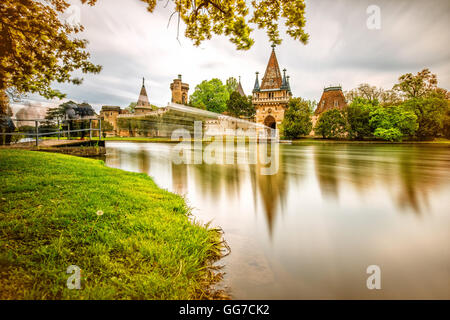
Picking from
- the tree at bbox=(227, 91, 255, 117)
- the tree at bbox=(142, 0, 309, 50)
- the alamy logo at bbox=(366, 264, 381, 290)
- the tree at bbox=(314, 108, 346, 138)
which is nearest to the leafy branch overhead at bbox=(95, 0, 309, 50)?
the tree at bbox=(142, 0, 309, 50)

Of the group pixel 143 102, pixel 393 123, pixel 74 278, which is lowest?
pixel 74 278

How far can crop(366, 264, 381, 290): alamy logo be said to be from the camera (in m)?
1.48

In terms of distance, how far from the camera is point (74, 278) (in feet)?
4.36

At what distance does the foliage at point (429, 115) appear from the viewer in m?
25.8

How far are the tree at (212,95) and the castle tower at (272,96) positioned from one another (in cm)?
1671

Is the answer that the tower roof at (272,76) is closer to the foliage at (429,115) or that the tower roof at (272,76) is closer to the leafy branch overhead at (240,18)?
the foliage at (429,115)

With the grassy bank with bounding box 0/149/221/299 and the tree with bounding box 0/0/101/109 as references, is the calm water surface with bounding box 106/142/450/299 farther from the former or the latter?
the tree with bounding box 0/0/101/109

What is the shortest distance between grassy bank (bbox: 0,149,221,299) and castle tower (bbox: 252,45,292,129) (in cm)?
4072

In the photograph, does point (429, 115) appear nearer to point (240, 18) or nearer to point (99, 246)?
point (240, 18)

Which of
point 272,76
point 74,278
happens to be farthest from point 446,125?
point 74,278

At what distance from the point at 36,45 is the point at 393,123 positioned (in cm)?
3567

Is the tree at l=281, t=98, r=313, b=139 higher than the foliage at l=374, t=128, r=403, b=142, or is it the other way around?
the tree at l=281, t=98, r=313, b=139
